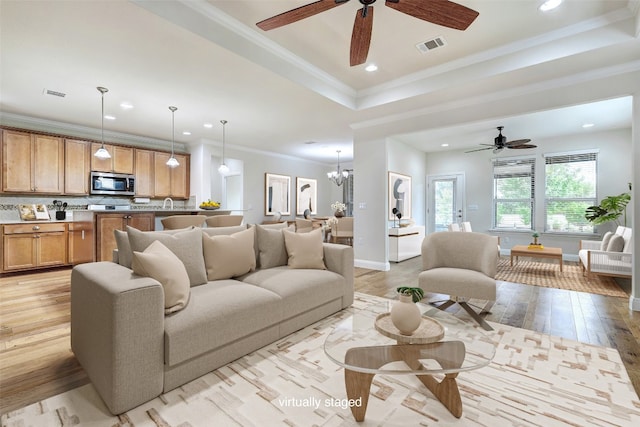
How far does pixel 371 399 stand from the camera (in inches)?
65.2

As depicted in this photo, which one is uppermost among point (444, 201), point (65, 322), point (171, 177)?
point (171, 177)

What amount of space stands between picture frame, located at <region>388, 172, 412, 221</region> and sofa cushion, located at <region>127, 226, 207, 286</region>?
162 inches

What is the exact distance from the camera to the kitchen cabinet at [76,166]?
16.9ft

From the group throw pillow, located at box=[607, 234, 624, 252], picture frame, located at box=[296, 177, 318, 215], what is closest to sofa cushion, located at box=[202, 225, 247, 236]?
throw pillow, located at box=[607, 234, 624, 252]

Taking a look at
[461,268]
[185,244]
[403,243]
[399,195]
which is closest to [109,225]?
[185,244]

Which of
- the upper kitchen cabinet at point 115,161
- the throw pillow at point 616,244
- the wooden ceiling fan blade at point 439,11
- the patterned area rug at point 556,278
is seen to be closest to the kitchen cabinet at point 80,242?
the upper kitchen cabinet at point 115,161

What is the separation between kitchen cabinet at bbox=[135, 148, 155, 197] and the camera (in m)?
6.01

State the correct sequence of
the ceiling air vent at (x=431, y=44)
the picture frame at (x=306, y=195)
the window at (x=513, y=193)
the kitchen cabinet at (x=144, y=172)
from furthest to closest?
1. the picture frame at (x=306, y=195)
2. the window at (x=513, y=193)
3. the kitchen cabinet at (x=144, y=172)
4. the ceiling air vent at (x=431, y=44)

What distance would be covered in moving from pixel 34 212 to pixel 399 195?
6.76m

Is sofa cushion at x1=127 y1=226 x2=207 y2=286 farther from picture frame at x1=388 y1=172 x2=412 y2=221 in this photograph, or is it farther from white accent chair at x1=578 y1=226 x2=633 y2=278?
white accent chair at x1=578 y1=226 x2=633 y2=278

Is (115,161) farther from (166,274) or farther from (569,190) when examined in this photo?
(569,190)

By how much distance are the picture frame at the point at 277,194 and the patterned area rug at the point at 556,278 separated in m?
5.52

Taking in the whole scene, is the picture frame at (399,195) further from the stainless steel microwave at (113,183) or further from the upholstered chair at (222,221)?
the stainless steel microwave at (113,183)

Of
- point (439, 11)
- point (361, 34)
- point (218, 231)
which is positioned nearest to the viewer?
point (439, 11)
